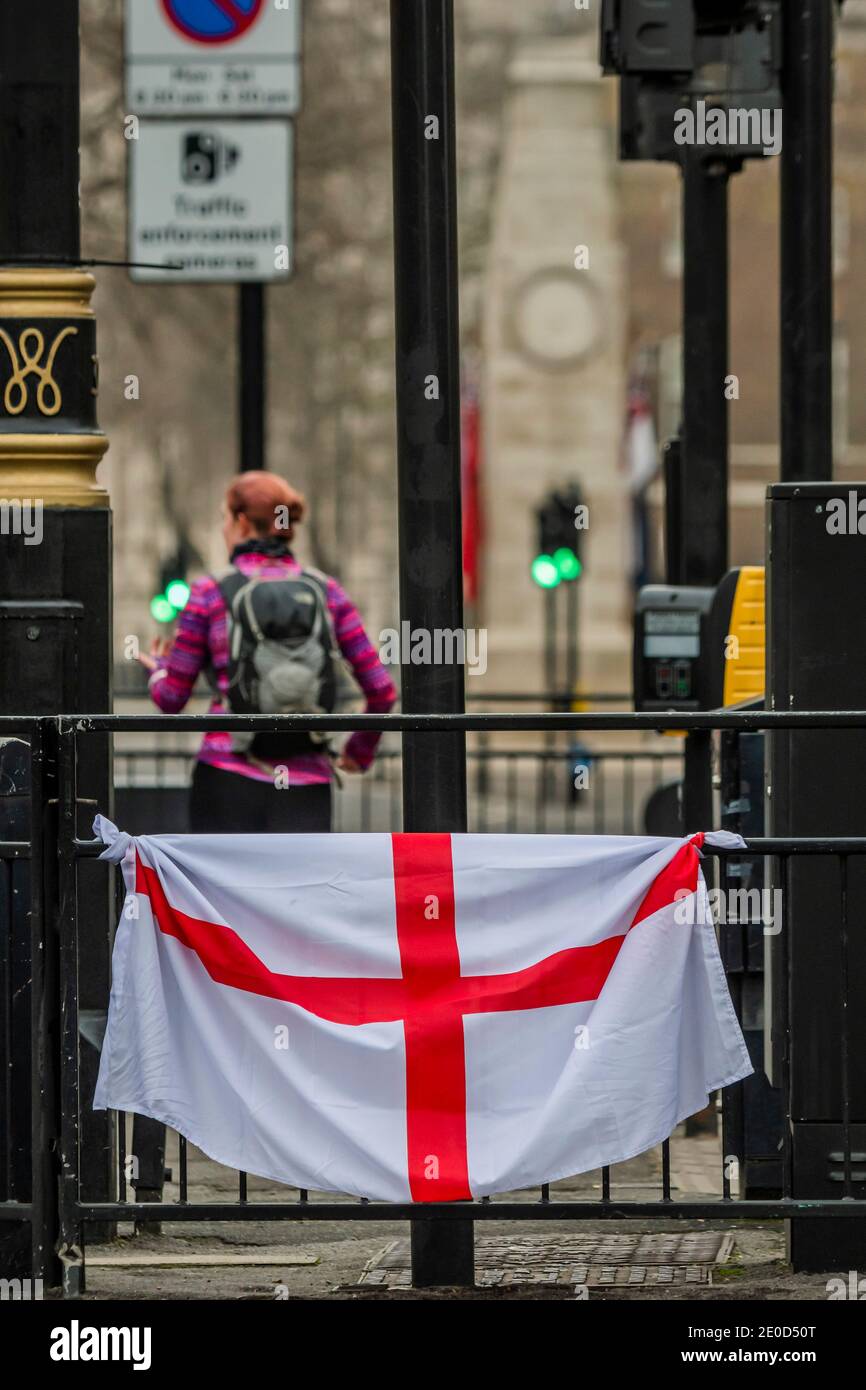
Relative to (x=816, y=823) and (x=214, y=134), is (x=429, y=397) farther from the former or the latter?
(x=214, y=134)

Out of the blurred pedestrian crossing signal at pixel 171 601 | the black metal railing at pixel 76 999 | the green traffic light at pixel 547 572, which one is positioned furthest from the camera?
the green traffic light at pixel 547 572

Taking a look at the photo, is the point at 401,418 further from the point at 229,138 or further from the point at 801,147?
the point at 229,138

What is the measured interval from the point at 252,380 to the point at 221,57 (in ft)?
4.96

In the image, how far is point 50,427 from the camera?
648 cm

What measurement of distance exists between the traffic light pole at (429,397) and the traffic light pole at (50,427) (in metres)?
0.94

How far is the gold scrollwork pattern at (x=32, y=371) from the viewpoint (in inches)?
253

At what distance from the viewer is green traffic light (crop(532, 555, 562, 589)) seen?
68.7ft

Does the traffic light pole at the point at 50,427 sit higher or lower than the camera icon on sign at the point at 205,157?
lower

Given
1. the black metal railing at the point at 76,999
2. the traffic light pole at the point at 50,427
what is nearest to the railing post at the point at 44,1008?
the black metal railing at the point at 76,999

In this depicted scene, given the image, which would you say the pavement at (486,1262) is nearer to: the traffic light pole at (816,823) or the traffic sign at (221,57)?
the traffic light pole at (816,823)

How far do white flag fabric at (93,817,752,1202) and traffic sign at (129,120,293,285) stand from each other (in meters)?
6.17

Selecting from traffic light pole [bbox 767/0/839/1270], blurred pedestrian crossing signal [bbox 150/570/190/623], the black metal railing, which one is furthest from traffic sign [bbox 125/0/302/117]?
the black metal railing
